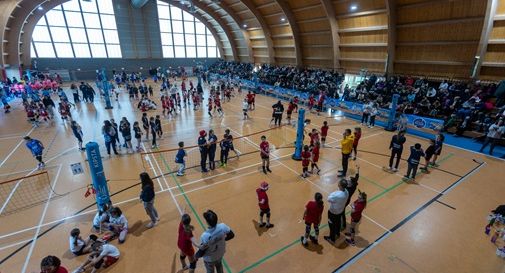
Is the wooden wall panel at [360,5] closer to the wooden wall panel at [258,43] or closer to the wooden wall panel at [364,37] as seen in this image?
the wooden wall panel at [364,37]

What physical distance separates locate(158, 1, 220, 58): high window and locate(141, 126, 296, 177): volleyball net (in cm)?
3599

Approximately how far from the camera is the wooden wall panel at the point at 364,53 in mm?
24531

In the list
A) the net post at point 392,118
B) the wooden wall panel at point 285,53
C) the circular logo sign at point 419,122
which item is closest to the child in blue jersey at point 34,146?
the net post at point 392,118

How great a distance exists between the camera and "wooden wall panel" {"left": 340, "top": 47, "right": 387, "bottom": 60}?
24.5 meters

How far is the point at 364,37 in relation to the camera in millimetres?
25156

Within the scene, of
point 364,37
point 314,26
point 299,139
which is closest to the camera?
Result: point 299,139

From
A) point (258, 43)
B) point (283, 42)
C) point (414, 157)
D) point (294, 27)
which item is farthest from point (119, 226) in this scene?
point (258, 43)

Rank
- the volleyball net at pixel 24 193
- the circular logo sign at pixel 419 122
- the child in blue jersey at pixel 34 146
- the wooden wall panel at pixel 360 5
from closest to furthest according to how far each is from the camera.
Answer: the volleyball net at pixel 24 193 → the child in blue jersey at pixel 34 146 → the circular logo sign at pixel 419 122 → the wooden wall panel at pixel 360 5

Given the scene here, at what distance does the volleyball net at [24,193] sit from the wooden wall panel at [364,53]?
91.2 ft

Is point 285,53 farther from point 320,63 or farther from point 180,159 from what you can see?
point 180,159

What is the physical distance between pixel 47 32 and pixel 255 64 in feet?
105

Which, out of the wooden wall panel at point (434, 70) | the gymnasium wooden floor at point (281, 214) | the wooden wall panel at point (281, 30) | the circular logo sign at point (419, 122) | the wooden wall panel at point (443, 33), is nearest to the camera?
the gymnasium wooden floor at point (281, 214)

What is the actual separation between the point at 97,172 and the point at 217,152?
614 cm

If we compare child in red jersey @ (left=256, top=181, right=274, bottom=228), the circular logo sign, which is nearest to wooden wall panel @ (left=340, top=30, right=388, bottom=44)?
the circular logo sign
